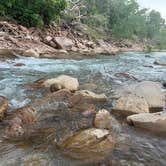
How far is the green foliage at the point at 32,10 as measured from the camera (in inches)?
923

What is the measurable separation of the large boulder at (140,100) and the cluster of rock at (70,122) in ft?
1.83

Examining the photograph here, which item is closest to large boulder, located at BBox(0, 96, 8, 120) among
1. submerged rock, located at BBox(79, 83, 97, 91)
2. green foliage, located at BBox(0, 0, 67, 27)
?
submerged rock, located at BBox(79, 83, 97, 91)

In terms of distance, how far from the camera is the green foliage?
923 inches

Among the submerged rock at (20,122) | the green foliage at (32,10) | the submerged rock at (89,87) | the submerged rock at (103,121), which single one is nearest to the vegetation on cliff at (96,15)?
the green foliage at (32,10)

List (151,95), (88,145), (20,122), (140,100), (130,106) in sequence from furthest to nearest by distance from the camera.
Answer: (151,95)
(140,100)
(130,106)
(20,122)
(88,145)

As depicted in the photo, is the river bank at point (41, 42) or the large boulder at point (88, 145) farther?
the river bank at point (41, 42)

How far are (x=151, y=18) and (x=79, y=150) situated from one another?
226ft

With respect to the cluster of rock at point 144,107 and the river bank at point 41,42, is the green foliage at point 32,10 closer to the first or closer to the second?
the river bank at point 41,42

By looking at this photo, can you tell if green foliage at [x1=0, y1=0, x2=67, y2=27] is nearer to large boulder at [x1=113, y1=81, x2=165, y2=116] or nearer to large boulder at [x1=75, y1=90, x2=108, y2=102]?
large boulder at [x1=113, y1=81, x2=165, y2=116]

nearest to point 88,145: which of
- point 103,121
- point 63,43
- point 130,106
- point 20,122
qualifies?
point 103,121

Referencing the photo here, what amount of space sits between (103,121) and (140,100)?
143cm

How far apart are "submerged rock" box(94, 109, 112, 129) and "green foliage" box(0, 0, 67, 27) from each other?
20.2 metres

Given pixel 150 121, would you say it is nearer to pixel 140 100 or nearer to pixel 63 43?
pixel 140 100

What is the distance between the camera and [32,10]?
24.0 m
